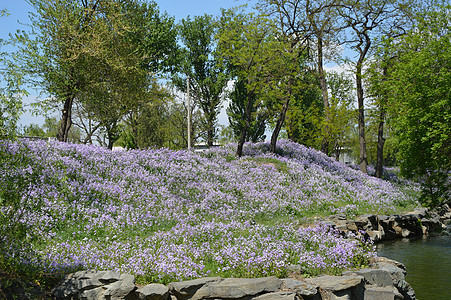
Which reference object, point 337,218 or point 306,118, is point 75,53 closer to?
point 337,218

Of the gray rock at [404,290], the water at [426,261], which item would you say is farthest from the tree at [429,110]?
the gray rock at [404,290]

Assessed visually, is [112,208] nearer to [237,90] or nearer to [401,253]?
[401,253]

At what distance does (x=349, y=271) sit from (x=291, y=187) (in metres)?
10.1

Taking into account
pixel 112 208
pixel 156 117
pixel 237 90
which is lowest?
pixel 112 208

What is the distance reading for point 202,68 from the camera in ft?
143

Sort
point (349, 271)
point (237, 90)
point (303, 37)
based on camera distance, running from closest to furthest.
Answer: point (349, 271), point (303, 37), point (237, 90)

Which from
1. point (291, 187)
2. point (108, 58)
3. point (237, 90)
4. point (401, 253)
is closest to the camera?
point (401, 253)

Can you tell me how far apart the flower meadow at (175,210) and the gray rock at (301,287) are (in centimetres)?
87

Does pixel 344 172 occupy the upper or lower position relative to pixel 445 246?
upper

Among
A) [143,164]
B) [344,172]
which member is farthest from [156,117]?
[143,164]

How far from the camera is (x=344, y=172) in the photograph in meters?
25.2

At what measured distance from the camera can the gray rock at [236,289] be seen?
718 centimetres

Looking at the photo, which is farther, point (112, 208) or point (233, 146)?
point (233, 146)

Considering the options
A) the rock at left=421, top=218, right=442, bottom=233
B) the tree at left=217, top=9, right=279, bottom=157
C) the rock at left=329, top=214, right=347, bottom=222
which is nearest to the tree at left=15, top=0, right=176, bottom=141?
the tree at left=217, top=9, right=279, bottom=157
